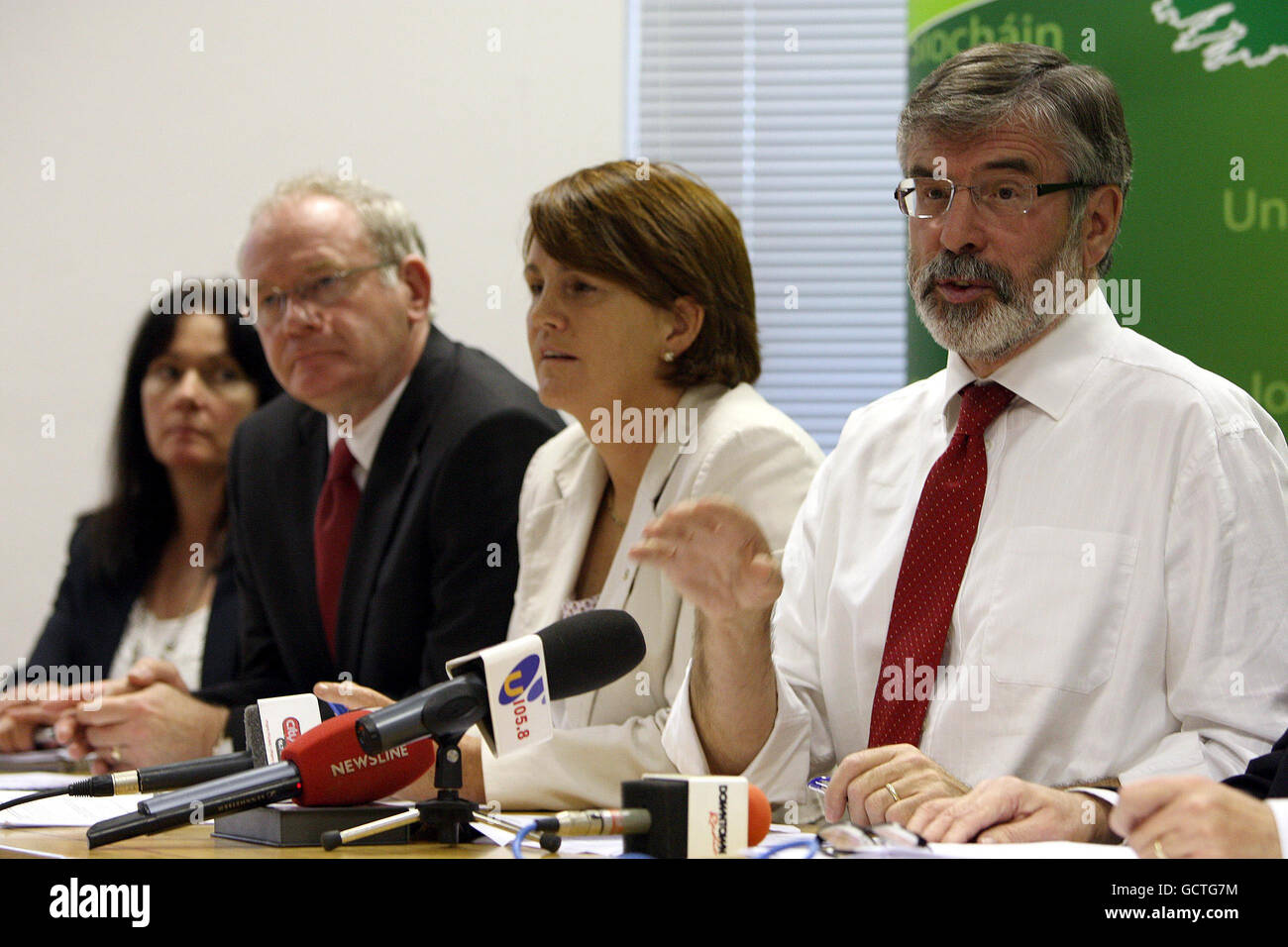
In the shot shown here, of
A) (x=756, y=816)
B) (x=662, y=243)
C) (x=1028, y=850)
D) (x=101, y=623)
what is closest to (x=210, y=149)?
(x=101, y=623)

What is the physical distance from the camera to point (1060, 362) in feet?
5.54

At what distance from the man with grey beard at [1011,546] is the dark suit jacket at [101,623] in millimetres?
1711

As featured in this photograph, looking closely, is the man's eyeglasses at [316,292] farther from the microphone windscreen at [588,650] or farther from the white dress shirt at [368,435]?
the microphone windscreen at [588,650]

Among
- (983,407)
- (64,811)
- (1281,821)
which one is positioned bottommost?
(64,811)

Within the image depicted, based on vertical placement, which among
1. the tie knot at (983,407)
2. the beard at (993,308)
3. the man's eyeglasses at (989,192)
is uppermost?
the man's eyeglasses at (989,192)

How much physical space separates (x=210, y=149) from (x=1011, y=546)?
287 cm

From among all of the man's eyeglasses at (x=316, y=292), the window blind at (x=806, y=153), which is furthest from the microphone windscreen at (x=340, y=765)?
the window blind at (x=806, y=153)

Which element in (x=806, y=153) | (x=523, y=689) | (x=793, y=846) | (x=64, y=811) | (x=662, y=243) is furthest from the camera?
(x=806, y=153)

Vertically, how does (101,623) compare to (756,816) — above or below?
below

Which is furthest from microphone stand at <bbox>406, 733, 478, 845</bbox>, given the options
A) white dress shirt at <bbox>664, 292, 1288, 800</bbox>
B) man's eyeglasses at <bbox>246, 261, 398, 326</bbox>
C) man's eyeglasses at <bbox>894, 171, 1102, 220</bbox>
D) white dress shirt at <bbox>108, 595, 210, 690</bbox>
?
white dress shirt at <bbox>108, 595, 210, 690</bbox>

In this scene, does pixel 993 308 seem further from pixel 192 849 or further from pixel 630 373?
pixel 192 849

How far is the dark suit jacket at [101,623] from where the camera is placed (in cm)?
309

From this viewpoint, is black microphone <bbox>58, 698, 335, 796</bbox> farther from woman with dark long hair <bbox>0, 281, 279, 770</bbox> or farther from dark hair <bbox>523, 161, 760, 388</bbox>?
woman with dark long hair <bbox>0, 281, 279, 770</bbox>

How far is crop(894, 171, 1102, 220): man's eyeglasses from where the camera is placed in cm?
171
